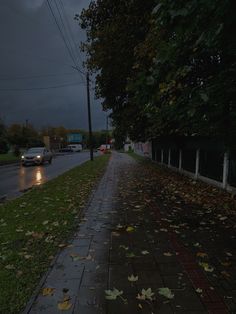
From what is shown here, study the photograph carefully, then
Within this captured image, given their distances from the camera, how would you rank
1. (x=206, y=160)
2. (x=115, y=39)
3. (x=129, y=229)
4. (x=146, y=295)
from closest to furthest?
A: (x=146, y=295)
(x=129, y=229)
(x=206, y=160)
(x=115, y=39)

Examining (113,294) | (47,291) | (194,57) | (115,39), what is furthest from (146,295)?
(115,39)

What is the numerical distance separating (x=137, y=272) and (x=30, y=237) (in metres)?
2.43

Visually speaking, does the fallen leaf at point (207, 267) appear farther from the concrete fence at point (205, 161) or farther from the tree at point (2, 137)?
the tree at point (2, 137)

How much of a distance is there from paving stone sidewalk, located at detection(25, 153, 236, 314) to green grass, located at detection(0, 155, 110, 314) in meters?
0.19

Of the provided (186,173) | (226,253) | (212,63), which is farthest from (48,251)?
(186,173)

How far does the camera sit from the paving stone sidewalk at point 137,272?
11.4ft

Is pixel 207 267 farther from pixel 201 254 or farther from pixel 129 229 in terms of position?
pixel 129 229

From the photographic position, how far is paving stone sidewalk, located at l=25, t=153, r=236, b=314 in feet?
11.4

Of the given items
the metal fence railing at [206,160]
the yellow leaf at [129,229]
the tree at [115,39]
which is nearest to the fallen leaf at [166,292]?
the yellow leaf at [129,229]

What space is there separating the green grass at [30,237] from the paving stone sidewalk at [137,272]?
188 mm

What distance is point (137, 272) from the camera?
4.33 m

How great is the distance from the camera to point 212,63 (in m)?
9.61

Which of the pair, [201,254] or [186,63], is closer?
[201,254]

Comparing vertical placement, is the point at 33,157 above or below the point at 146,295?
below
